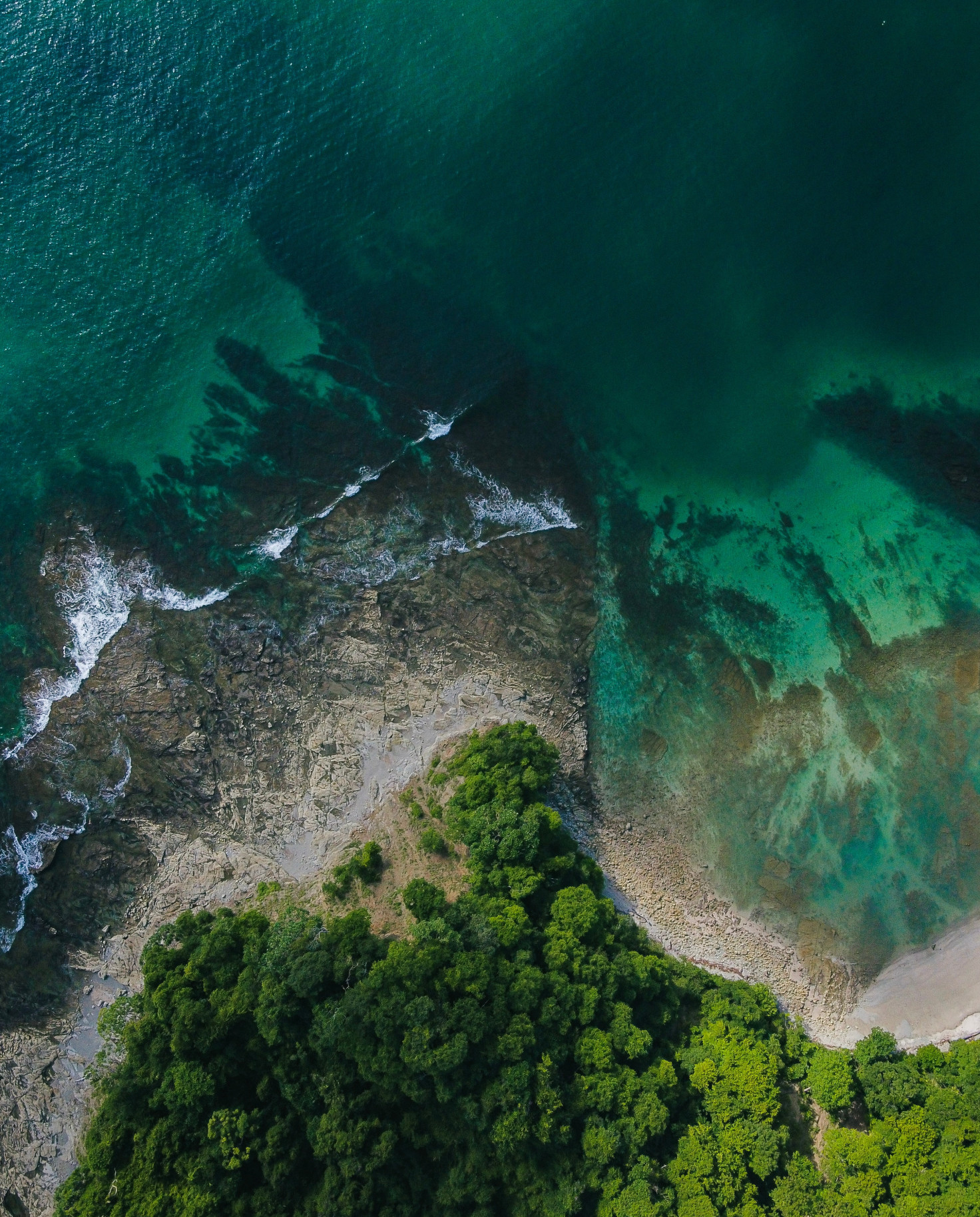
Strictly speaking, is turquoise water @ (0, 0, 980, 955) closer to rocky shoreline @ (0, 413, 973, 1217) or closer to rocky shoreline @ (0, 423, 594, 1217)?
rocky shoreline @ (0, 413, 973, 1217)

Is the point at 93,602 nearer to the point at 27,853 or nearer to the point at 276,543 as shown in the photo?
the point at 276,543

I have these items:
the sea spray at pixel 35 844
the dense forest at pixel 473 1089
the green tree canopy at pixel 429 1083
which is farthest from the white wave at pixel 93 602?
the green tree canopy at pixel 429 1083

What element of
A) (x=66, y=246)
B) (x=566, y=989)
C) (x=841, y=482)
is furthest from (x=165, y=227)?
(x=566, y=989)

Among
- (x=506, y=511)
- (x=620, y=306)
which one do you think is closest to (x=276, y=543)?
(x=506, y=511)

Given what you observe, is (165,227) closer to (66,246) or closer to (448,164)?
(66,246)

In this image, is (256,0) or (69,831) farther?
A: (256,0)

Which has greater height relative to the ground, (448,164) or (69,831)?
(448,164)
